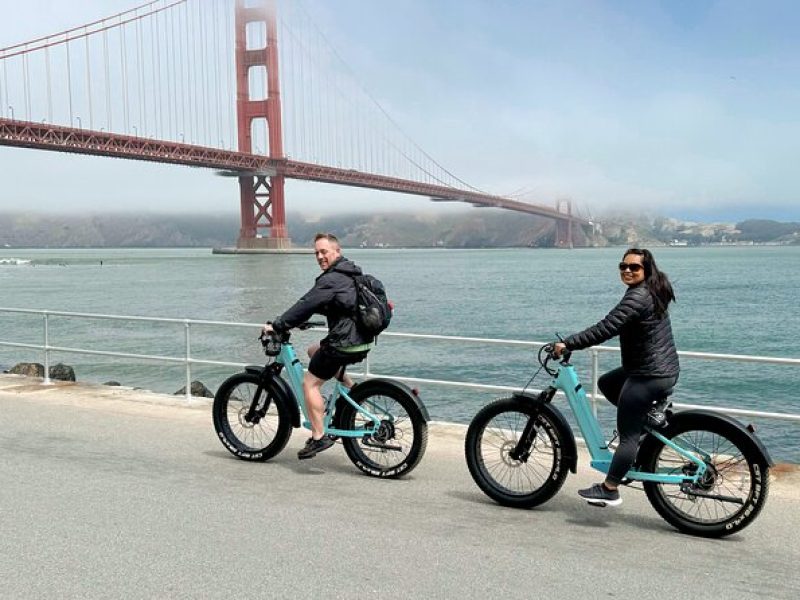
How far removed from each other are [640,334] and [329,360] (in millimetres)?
2033

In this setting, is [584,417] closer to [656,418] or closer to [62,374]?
[656,418]

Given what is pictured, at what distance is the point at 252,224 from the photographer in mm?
88500

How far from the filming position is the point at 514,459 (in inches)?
194

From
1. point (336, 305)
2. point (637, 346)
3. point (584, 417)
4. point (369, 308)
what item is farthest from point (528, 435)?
point (336, 305)

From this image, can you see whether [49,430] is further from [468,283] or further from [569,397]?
[468,283]

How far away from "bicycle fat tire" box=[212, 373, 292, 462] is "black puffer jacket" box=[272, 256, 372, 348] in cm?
65

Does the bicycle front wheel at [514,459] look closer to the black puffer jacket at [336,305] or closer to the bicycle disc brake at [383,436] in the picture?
the bicycle disc brake at [383,436]

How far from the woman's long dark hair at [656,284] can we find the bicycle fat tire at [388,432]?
65.3 inches

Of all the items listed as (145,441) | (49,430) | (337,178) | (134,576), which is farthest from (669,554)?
(337,178)

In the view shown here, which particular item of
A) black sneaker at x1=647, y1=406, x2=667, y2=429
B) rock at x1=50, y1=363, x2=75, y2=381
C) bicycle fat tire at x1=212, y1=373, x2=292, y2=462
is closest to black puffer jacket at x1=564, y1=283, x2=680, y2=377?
black sneaker at x1=647, y1=406, x2=667, y2=429

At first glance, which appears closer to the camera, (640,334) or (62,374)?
(640,334)

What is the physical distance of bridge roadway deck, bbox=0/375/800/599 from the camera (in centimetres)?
364

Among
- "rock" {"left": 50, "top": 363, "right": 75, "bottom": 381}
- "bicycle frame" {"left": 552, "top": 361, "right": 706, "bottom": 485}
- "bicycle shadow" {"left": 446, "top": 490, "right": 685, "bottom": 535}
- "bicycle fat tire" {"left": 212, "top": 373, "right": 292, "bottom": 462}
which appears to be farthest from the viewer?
"rock" {"left": 50, "top": 363, "right": 75, "bottom": 381}

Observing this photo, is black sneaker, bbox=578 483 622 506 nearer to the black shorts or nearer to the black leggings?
the black leggings
